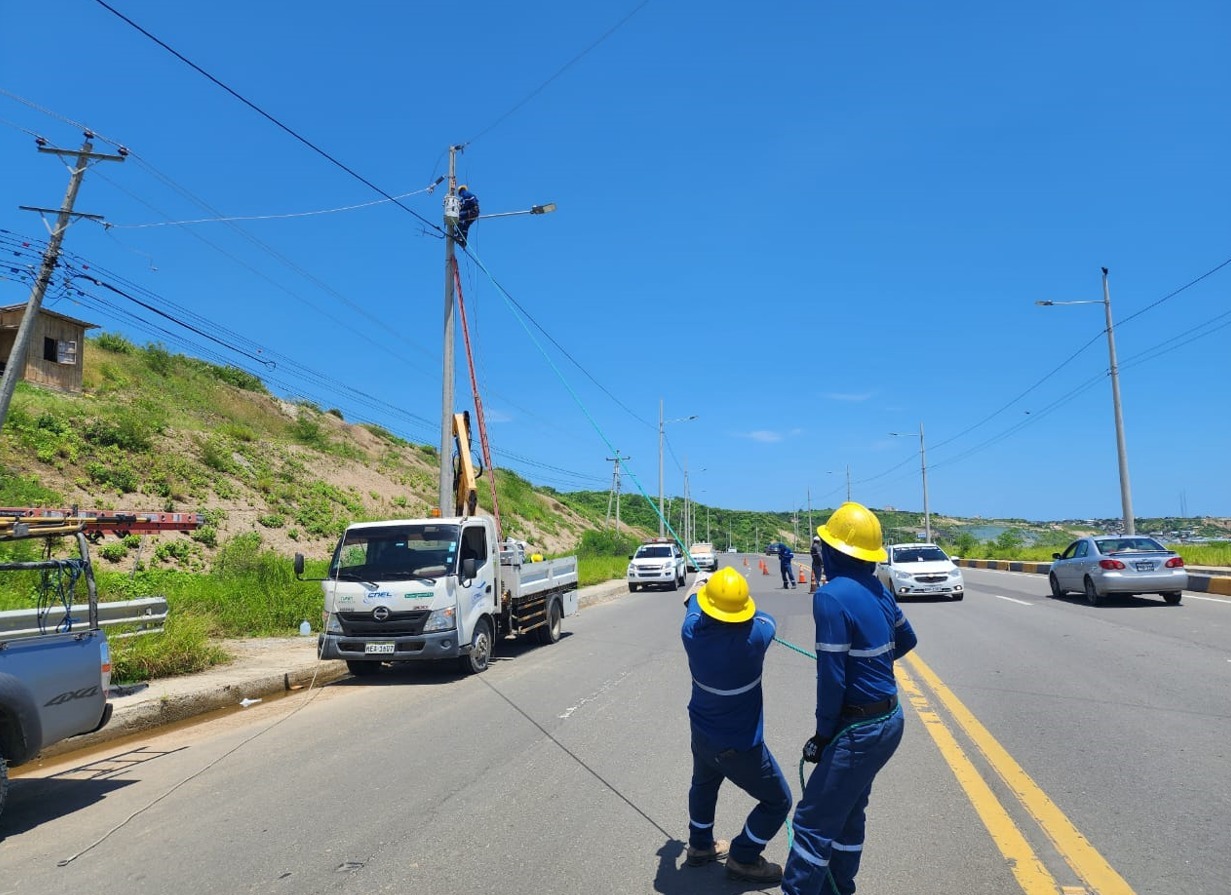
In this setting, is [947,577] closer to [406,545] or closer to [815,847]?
[406,545]

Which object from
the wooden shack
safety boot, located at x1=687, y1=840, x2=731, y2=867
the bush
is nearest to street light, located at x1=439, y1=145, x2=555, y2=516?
safety boot, located at x1=687, y1=840, x2=731, y2=867

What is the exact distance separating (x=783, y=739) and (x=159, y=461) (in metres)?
26.6

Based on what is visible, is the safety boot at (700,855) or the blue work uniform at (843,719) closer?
the blue work uniform at (843,719)

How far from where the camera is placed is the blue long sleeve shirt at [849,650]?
11.1 feet

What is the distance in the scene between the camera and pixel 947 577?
21.1 m

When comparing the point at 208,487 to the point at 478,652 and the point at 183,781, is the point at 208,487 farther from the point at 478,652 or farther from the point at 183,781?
the point at 183,781

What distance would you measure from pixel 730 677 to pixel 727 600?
37 centimetres

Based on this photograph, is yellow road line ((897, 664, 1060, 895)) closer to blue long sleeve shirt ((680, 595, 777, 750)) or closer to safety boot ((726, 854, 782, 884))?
safety boot ((726, 854, 782, 884))

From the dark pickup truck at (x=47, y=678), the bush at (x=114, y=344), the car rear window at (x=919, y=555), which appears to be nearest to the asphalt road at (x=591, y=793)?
the dark pickup truck at (x=47, y=678)

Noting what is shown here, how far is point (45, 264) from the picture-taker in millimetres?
16297

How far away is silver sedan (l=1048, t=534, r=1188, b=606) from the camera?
57.9 feet

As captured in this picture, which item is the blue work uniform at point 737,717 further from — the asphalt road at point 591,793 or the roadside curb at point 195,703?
the roadside curb at point 195,703

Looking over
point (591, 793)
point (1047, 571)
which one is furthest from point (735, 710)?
point (1047, 571)

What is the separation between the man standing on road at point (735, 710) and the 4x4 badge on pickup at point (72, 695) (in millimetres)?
4461
